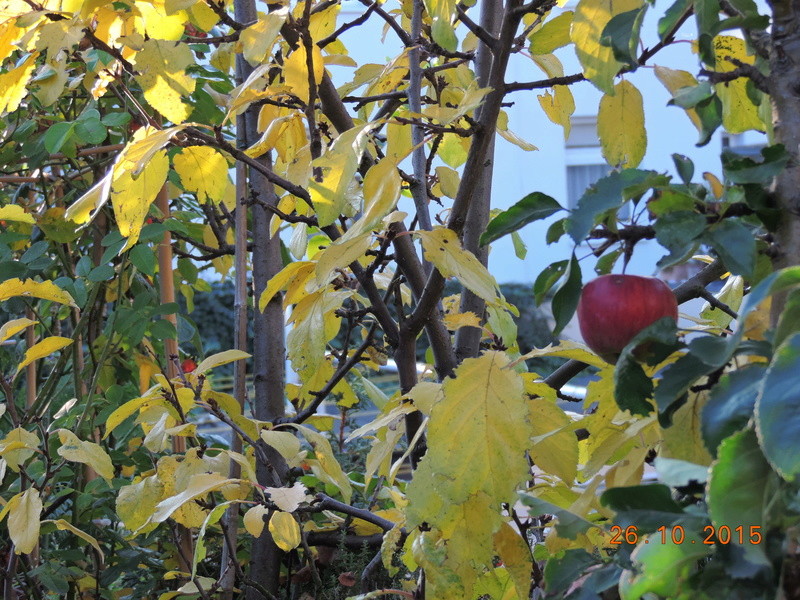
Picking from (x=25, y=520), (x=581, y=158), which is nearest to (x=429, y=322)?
(x=25, y=520)

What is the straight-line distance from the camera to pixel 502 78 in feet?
2.74

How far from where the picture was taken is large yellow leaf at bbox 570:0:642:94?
2.24 feet

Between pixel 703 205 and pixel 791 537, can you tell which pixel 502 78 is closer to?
pixel 703 205

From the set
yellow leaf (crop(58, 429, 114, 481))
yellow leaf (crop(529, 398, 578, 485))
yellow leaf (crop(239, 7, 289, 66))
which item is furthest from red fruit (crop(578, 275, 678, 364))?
yellow leaf (crop(58, 429, 114, 481))

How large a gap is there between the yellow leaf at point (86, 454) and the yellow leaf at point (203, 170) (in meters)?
0.36

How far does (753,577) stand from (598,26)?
1.50 ft

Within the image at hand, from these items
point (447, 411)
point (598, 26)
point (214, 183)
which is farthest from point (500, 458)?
point (214, 183)

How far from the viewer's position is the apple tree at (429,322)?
1.55 feet

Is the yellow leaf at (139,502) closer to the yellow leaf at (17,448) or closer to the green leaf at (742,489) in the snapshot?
the yellow leaf at (17,448)

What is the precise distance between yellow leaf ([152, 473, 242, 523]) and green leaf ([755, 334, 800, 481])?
0.64 meters

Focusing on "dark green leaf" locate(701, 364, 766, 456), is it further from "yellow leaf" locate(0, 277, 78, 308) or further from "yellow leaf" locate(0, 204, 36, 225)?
"yellow leaf" locate(0, 204, 36, 225)

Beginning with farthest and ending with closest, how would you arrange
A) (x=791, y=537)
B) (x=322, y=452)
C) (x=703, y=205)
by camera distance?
(x=322, y=452)
(x=703, y=205)
(x=791, y=537)

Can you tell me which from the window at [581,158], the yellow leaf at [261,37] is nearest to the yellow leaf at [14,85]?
the yellow leaf at [261,37]

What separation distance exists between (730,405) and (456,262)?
0.33m
